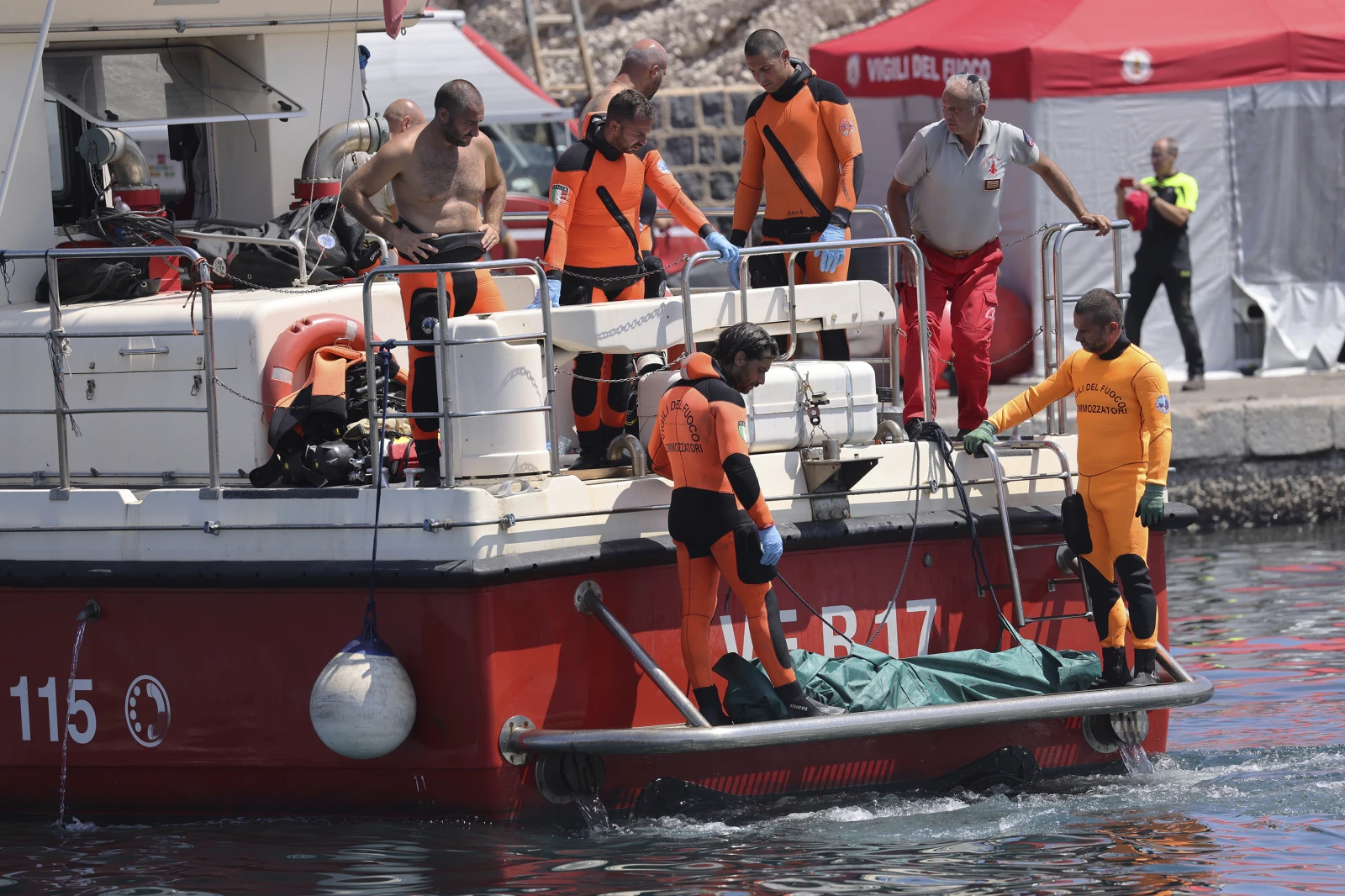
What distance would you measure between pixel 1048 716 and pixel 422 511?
220cm

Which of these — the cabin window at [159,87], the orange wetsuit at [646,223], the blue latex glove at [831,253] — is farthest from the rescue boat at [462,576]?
the orange wetsuit at [646,223]

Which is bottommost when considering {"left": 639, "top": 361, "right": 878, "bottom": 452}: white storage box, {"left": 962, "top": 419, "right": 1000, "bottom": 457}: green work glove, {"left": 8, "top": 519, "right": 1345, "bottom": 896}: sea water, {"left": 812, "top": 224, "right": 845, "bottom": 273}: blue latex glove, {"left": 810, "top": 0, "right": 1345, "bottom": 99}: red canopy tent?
{"left": 8, "top": 519, "right": 1345, "bottom": 896}: sea water

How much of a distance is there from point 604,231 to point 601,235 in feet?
0.07

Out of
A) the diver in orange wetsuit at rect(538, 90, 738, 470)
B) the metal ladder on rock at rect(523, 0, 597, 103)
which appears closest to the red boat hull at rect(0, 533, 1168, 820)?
the diver in orange wetsuit at rect(538, 90, 738, 470)

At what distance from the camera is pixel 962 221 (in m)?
7.56

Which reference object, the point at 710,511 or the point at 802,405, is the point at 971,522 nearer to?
the point at 802,405

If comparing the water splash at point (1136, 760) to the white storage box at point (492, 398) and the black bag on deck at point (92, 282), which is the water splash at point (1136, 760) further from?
the black bag on deck at point (92, 282)

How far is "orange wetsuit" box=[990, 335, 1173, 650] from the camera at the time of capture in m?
6.75

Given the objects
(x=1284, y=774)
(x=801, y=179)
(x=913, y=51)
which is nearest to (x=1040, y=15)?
(x=913, y=51)

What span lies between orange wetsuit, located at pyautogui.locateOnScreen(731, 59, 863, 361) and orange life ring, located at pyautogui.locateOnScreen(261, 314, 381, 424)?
177cm

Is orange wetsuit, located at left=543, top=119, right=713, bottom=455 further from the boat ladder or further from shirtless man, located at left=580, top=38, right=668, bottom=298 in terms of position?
the boat ladder

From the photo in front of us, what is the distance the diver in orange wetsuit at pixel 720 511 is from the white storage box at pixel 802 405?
38 cm

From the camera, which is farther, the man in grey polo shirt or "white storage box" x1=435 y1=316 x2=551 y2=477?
the man in grey polo shirt

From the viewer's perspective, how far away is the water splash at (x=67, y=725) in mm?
6812
